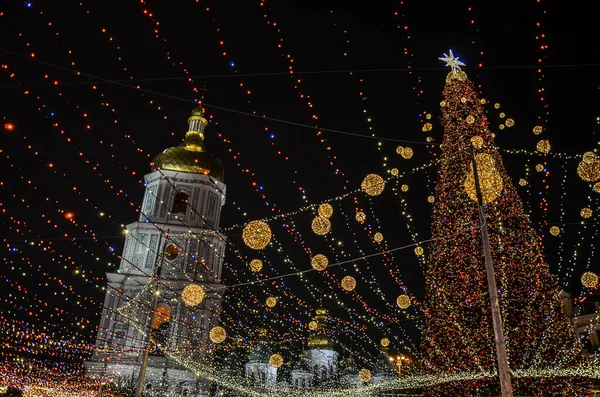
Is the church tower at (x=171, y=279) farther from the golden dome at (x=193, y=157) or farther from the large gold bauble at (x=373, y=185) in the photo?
the large gold bauble at (x=373, y=185)

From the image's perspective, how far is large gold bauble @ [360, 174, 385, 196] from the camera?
10.8 metres

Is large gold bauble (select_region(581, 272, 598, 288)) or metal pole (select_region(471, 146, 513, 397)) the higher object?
large gold bauble (select_region(581, 272, 598, 288))

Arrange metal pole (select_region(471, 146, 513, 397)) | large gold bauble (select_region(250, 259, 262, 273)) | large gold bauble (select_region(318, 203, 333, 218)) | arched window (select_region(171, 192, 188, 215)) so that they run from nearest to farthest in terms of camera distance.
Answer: metal pole (select_region(471, 146, 513, 397)) → large gold bauble (select_region(318, 203, 333, 218)) → large gold bauble (select_region(250, 259, 262, 273)) → arched window (select_region(171, 192, 188, 215))

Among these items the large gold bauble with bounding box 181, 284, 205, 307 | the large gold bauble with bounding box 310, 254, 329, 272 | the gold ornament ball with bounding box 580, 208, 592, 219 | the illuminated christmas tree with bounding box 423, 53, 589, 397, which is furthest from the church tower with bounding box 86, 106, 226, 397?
the gold ornament ball with bounding box 580, 208, 592, 219

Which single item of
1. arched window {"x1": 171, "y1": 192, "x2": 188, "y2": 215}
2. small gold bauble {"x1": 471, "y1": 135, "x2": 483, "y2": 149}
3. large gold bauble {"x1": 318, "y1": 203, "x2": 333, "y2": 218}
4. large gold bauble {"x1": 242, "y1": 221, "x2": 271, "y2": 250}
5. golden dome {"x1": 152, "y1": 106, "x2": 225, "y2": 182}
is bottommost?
large gold bauble {"x1": 242, "y1": 221, "x2": 271, "y2": 250}

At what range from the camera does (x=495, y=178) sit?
29.3 ft

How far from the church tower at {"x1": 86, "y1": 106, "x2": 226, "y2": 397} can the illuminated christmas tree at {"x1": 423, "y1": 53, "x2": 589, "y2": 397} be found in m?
15.7

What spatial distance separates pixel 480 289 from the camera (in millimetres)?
12375

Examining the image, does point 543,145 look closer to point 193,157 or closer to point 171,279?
point 171,279

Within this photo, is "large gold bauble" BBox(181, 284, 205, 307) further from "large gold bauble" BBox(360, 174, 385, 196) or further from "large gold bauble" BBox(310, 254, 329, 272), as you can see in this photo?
"large gold bauble" BBox(360, 174, 385, 196)

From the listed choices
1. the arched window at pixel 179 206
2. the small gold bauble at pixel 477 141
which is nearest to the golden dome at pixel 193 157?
the arched window at pixel 179 206

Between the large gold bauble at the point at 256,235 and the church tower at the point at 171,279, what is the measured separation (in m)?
15.7

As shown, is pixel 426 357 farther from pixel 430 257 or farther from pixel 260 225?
pixel 260 225

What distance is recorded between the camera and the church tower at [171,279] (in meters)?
27.5
